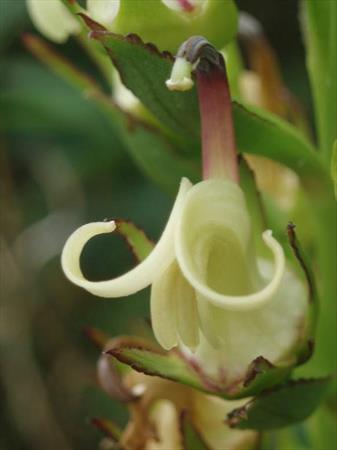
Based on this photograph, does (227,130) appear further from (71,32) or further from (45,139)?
(45,139)

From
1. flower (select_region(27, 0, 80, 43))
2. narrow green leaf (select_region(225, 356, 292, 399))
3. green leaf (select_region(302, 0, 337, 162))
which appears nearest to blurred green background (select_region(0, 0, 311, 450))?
flower (select_region(27, 0, 80, 43))

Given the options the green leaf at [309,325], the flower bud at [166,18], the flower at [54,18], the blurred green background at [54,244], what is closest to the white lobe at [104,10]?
the flower bud at [166,18]

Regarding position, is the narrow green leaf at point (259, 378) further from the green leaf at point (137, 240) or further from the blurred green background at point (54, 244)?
the blurred green background at point (54, 244)

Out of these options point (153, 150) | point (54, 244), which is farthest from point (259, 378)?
point (54, 244)

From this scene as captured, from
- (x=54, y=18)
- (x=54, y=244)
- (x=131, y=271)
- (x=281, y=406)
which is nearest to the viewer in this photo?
(x=131, y=271)

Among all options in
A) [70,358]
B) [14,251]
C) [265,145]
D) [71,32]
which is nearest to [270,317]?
[265,145]

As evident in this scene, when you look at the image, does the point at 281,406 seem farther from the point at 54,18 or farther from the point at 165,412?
the point at 54,18
